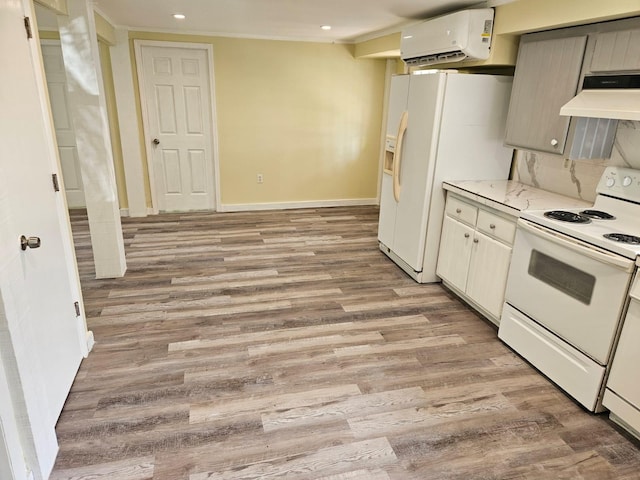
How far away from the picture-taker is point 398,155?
12.3 feet

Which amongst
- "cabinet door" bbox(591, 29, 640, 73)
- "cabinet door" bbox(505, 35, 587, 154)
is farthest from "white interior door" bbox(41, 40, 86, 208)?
"cabinet door" bbox(591, 29, 640, 73)

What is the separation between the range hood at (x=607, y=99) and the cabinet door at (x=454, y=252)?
3.64 ft

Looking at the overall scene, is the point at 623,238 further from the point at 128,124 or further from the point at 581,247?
the point at 128,124

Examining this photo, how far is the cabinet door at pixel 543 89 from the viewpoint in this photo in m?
2.59

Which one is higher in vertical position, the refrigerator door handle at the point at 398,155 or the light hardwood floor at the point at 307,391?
the refrigerator door handle at the point at 398,155

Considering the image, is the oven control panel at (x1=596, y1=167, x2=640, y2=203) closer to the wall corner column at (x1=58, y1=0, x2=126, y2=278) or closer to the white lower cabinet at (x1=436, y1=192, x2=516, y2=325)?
the white lower cabinet at (x1=436, y1=192, x2=516, y2=325)

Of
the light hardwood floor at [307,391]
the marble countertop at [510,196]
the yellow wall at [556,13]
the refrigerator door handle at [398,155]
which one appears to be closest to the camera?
the light hardwood floor at [307,391]

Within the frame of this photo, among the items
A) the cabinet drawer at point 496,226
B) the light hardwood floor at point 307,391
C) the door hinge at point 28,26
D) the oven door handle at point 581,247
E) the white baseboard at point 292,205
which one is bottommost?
the light hardwood floor at point 307,391

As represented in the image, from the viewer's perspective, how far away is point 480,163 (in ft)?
11.5

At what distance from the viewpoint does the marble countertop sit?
2.76 metres

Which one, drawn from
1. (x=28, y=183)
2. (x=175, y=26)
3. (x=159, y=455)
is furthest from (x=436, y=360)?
(x=175, y=26)

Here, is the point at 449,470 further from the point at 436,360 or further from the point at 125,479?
the point at 125,479

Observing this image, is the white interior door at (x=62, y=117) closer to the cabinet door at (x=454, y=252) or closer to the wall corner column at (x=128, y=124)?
the wall corner column at (x=128, y=124)

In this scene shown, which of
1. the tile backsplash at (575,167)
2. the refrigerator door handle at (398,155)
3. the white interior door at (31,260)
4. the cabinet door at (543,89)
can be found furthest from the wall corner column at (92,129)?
the tile backsplash at (575,167)
